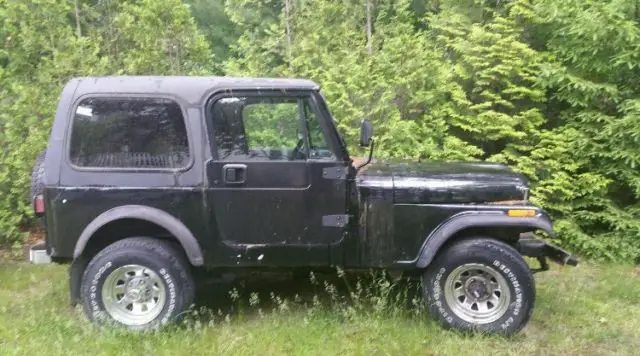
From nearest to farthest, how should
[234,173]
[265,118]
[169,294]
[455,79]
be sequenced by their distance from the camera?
[234,173] → [169,294] → [265,118] → [455,79]

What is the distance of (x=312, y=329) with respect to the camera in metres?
4.52

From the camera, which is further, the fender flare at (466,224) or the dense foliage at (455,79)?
the dense foliage at (455,79)

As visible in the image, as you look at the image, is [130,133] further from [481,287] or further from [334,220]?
[481,287]

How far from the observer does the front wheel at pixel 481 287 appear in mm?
4430

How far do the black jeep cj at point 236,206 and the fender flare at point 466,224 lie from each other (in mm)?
11

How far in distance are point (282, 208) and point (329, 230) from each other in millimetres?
410

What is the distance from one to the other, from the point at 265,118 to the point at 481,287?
220cm

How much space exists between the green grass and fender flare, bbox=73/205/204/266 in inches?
22.1

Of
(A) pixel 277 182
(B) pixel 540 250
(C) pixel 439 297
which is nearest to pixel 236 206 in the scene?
(A) pixel 277 182

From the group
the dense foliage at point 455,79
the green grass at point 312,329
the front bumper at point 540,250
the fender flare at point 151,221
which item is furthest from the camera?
the dense foliage at point 455,79

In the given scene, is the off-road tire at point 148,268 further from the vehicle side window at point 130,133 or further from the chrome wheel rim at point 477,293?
the chrome wheel rim at point 477,293

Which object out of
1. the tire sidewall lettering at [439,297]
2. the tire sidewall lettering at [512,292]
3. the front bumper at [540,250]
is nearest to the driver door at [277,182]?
the tire sidewall lettering at [439,297]

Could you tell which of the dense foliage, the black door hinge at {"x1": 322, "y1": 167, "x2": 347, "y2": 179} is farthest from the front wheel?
the dense foliage

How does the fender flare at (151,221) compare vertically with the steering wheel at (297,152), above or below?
below
